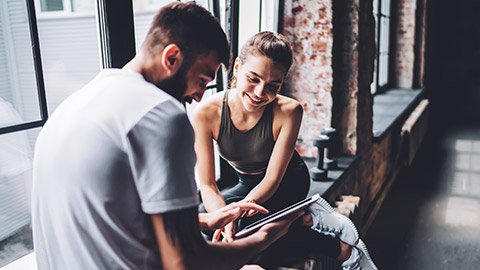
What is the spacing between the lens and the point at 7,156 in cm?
117

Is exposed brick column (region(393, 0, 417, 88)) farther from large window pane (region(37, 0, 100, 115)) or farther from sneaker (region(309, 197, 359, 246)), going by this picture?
large window pane (region(37, 0, 100, 115))

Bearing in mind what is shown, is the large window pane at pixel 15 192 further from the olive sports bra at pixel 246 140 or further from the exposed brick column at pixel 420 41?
the exposed brick column at pixel 420 41

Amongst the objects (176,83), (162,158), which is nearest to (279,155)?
(176,83)

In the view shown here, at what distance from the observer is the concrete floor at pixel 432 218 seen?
9.19 ft

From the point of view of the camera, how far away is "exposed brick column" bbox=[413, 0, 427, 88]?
6.08m

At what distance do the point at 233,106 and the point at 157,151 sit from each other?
93 centimetres

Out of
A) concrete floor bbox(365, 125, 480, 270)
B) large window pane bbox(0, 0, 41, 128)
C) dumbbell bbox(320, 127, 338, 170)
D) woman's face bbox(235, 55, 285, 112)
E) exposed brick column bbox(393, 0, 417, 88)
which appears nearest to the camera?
large window pane bbox(0, 0, 41, 128)

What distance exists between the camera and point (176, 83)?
2.87 ft

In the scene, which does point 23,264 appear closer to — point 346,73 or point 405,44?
point 346,73

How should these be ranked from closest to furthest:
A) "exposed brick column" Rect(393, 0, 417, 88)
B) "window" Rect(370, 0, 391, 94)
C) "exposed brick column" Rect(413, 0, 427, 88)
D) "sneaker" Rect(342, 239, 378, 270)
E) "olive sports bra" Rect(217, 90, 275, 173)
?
"olive sports bra" Rect(217, 90, 275, 173) < "sneaker" Rect(342, 239, 378, 270) < "window" Rect(370, 0, 391, 94) < "exposed brick column" Rect(393, 0, 417, 88) < "exposed brick column" Rect(413, 0, 427, 88)

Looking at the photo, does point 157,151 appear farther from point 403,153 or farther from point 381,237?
point 403,153

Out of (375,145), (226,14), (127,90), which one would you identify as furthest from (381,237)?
(127,90)

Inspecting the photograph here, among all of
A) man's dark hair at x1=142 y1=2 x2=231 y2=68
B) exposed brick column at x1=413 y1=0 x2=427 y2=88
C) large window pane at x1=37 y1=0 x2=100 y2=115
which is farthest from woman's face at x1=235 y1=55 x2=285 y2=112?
exposed brick column at x1=413 y1=0 x2=427 y2=88

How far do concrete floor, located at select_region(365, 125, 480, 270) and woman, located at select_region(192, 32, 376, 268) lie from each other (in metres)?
1.34
